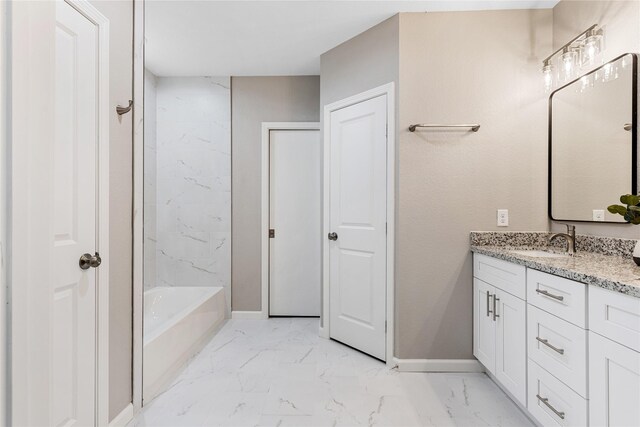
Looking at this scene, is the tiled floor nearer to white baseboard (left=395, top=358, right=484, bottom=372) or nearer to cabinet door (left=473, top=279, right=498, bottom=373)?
white baseboard (left=395, top=358, right=484, bottom=372)

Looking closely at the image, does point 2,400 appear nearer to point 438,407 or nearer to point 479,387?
point 438,407

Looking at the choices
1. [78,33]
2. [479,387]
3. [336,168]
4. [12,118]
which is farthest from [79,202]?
[479,387]

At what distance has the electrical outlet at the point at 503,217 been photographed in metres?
2.46

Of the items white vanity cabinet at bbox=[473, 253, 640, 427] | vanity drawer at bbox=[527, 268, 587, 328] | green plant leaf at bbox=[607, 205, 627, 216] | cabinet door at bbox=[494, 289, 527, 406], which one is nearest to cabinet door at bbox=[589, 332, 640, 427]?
white vanity cabinet at bbox=[473, 253, 640, 427]

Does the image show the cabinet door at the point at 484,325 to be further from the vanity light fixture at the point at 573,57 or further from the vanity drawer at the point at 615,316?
the vanity light fixture at the point at 573,57

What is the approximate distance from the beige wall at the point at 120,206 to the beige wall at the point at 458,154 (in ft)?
5.51

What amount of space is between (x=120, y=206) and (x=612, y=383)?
215 cm

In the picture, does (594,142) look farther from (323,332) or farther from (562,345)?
(323,332)

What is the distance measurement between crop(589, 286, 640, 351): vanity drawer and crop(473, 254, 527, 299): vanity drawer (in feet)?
1.63

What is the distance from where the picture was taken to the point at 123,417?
5.88ft

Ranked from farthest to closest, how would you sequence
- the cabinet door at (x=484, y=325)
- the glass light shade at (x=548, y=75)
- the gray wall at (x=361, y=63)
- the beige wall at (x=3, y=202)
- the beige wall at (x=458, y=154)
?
the gray wall at (x=361, y=63) → the beige wall at (x=458, y=154) → the glass light shade at (x=548, y=75) → the cabinet door at (x=484, y=325) → the beige wall at (x=3, y=202)

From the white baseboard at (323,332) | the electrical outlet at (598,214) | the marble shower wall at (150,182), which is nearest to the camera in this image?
the electrical outlet at (598,214)

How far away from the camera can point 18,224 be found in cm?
80

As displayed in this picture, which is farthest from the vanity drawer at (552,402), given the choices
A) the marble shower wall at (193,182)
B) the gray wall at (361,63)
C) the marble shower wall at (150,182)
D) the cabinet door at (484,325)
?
the marble shower wall at (150,182)
